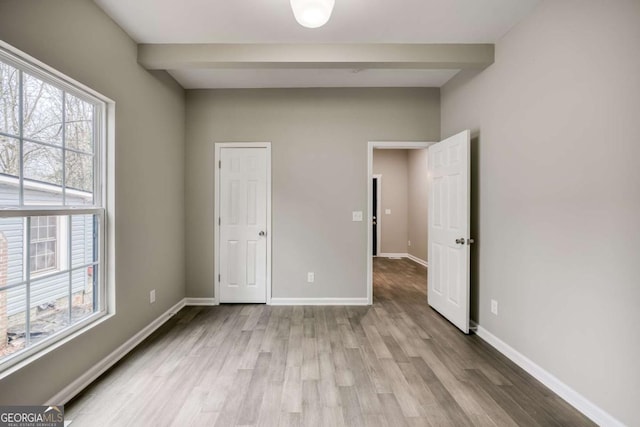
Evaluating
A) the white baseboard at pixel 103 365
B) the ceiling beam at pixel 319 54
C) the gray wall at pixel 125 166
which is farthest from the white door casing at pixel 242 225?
the ceiling beam at pixel 319 54

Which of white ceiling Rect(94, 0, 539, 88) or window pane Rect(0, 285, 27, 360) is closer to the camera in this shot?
window pane Rect(0, 285, 27, 360)

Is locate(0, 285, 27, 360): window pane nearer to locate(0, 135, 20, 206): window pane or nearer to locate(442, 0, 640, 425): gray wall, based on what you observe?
locate(0, 135, 20, 206): window pane

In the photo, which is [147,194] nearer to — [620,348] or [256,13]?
[256,13]

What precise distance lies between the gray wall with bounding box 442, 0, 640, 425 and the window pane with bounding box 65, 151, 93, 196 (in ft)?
10.9

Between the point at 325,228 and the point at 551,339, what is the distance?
2.34 meters

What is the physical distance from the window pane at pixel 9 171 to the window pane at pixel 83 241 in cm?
47

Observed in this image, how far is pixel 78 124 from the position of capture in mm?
2090

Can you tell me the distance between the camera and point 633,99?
152cm

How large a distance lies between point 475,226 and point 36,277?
3.48 m

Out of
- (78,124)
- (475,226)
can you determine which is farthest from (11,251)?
(475,226)

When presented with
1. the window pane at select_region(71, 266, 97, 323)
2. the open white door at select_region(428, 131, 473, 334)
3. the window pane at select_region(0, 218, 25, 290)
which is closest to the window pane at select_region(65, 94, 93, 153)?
the window pane at select_region(0, 218, 25, 290)

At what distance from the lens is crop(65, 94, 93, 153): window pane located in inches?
78.4

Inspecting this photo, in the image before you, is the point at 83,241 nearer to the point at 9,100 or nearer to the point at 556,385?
the point at 9,100

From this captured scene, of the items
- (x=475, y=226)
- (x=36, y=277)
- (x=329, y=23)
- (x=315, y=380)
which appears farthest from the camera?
(x=475, y=226)
